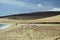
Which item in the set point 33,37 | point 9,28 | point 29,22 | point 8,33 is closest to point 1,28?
point 9,28

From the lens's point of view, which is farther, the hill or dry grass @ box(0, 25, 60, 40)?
the hill

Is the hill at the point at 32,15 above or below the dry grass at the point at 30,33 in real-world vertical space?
above

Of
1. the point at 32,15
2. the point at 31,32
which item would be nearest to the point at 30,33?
the point at 31,32

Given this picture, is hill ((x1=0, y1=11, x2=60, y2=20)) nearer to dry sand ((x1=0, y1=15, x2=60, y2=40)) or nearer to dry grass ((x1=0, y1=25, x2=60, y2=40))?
dry sand ((x1=0, y1=15, x2=60, y2=40))

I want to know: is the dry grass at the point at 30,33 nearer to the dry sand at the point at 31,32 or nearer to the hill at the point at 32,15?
the dry sand at the point at 31,32

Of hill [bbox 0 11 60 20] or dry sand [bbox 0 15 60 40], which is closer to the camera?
dry sand [bbox 0 15 60 40]

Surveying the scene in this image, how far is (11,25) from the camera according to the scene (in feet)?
5.33

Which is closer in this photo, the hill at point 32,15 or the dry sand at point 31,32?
the dry sand at point 31,32

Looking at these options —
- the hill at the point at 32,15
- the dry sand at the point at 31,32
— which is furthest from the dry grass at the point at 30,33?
the hill at the point at 32,15

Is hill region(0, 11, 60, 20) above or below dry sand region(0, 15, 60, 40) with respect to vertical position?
above

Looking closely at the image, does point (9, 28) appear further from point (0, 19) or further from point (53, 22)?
point (53, 22)

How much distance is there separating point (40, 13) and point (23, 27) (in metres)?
0.28

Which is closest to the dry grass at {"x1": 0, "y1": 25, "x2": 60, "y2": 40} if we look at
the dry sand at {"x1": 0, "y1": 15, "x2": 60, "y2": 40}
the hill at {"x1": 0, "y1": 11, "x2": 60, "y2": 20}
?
the dry sand at {"x1": 0, "y1": 15, "x2": 60, "y2": 40}

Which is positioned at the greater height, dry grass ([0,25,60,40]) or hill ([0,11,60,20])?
hill ([0,11,60,20])
